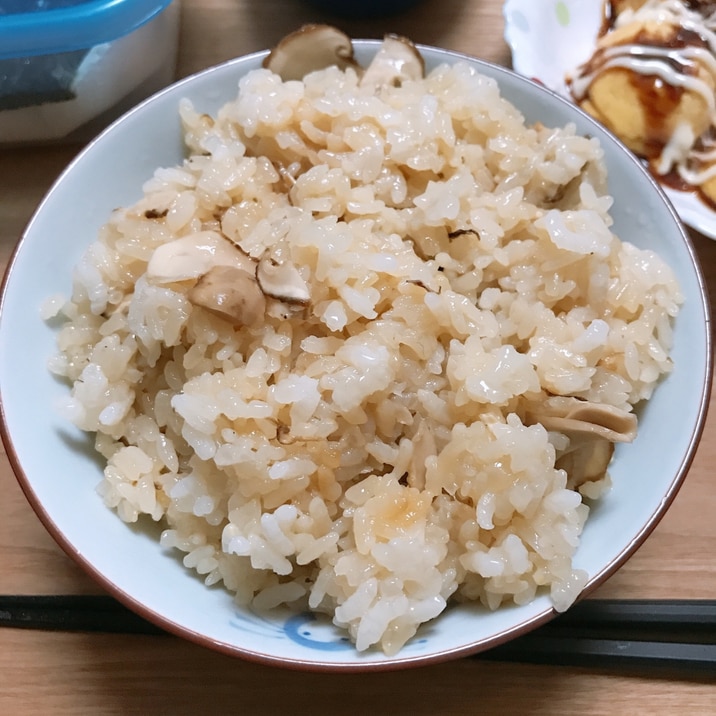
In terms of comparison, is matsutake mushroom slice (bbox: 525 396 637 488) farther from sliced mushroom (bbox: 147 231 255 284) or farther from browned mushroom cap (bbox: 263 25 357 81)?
browned mushroom cap (bbox: 263 25 357 81)

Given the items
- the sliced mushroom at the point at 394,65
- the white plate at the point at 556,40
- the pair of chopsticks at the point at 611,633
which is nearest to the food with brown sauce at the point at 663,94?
the white plate at the point at 556,40

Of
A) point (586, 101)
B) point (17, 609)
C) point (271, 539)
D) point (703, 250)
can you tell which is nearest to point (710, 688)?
point (271, 539)

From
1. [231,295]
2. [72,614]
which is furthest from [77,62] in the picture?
[72,614]

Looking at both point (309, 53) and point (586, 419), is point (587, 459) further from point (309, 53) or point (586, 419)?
point (309, 53)

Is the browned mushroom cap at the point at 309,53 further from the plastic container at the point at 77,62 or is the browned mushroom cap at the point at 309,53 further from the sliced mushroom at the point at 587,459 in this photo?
the sliced mushroom at the point at 587,459

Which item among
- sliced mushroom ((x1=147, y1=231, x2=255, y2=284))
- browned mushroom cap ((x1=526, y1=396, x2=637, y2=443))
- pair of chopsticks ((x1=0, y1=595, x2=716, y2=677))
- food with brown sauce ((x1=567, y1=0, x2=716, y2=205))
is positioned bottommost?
pair of chopsticks ((x1=0, y1=595, x2=716, y2=677))

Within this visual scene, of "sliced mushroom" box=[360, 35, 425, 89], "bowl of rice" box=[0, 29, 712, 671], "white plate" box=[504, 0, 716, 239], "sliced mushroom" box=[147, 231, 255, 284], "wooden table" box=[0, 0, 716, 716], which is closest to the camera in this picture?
"bowl of rice" box=[0, 29, 712, 671]

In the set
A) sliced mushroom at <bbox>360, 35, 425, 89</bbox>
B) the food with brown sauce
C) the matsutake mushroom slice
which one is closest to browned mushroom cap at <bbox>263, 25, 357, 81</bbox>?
sliced mushroom at <bbox>360, 35, 425, 89</bbox>
